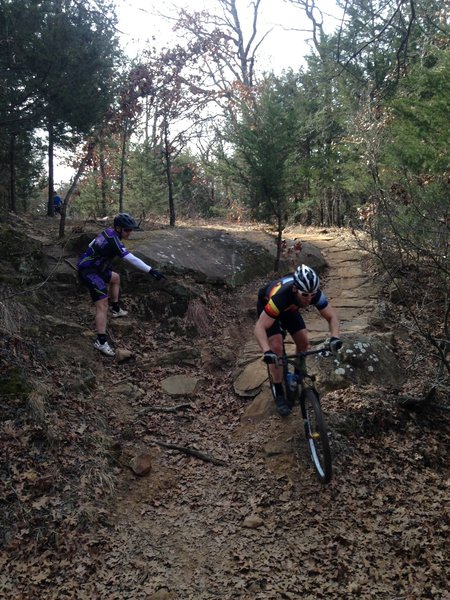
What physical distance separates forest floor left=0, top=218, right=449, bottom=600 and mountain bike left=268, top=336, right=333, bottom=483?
23cm

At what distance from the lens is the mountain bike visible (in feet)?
14.8

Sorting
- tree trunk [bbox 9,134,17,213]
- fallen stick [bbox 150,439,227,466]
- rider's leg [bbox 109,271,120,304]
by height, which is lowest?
fallen stick [bbox 150,439,227,466]

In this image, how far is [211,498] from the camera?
187 inches

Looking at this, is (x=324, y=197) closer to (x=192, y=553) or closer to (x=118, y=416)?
(x=118, y=416)

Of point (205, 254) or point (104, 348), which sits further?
point (205, 254)

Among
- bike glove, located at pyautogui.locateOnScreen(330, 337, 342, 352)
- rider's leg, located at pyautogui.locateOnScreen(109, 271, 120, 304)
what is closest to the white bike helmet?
bike glove, located at pyautogui.locateOnScreen(330, 337, 342, 352)

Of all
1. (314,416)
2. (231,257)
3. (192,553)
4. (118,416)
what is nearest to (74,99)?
(231,257)

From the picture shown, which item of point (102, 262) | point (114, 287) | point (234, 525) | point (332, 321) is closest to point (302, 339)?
point (332, 321)

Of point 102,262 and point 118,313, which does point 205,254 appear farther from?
point 102,262

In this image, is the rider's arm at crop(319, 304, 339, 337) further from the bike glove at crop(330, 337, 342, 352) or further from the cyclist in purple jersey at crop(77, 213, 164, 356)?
the cyclist in purple jersey at crop(77, 213, 164, 356)

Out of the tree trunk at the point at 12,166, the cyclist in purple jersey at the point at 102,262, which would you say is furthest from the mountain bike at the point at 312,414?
the tree trunk at the point at 12,166

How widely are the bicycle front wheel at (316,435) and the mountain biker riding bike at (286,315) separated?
23.0 inches

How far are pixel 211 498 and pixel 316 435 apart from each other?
52.3 inches

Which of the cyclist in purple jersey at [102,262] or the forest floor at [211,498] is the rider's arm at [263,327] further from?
the cyclist in purple jersey at [102,262]
